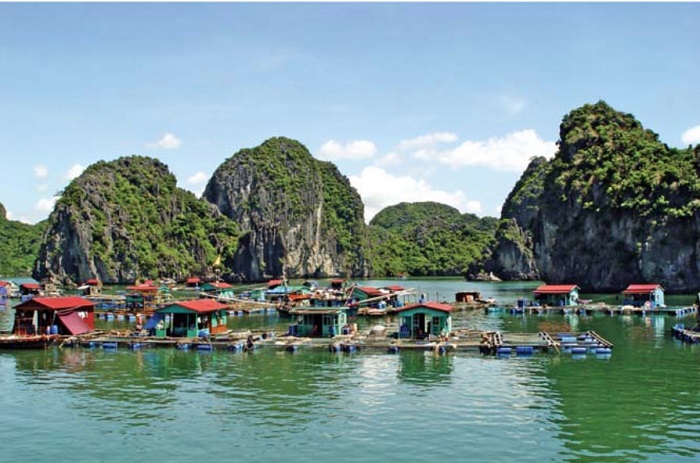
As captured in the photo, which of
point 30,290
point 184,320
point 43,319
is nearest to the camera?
point 184,320

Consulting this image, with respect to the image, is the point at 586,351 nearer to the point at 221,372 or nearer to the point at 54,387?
the point at 221,372

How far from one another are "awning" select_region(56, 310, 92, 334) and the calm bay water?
678 centimetres

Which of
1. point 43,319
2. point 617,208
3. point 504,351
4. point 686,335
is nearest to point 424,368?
point 504,351

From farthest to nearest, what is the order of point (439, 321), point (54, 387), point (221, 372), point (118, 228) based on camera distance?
point (118, 228), point (439, 321), point (221, 372), point (54, 387)

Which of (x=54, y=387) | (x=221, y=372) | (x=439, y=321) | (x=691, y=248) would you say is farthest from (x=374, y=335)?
(x=691, y=248)

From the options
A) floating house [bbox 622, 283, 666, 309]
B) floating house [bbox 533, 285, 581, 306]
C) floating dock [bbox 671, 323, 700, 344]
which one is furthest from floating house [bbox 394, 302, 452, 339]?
floating house [bbox 622, 283, 666, 309]

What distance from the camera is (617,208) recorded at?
4870 inches

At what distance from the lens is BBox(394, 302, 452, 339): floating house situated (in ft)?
166

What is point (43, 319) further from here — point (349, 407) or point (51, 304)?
point (349, 407)

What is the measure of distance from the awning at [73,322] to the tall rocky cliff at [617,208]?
310 ft

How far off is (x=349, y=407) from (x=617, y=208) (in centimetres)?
10654

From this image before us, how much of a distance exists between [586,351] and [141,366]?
29.9 m

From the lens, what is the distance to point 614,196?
123250 millimetres

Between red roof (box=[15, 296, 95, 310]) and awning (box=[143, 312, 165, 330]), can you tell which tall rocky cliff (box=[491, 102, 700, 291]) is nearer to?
awning (box=[143, 312, 165, 330])
